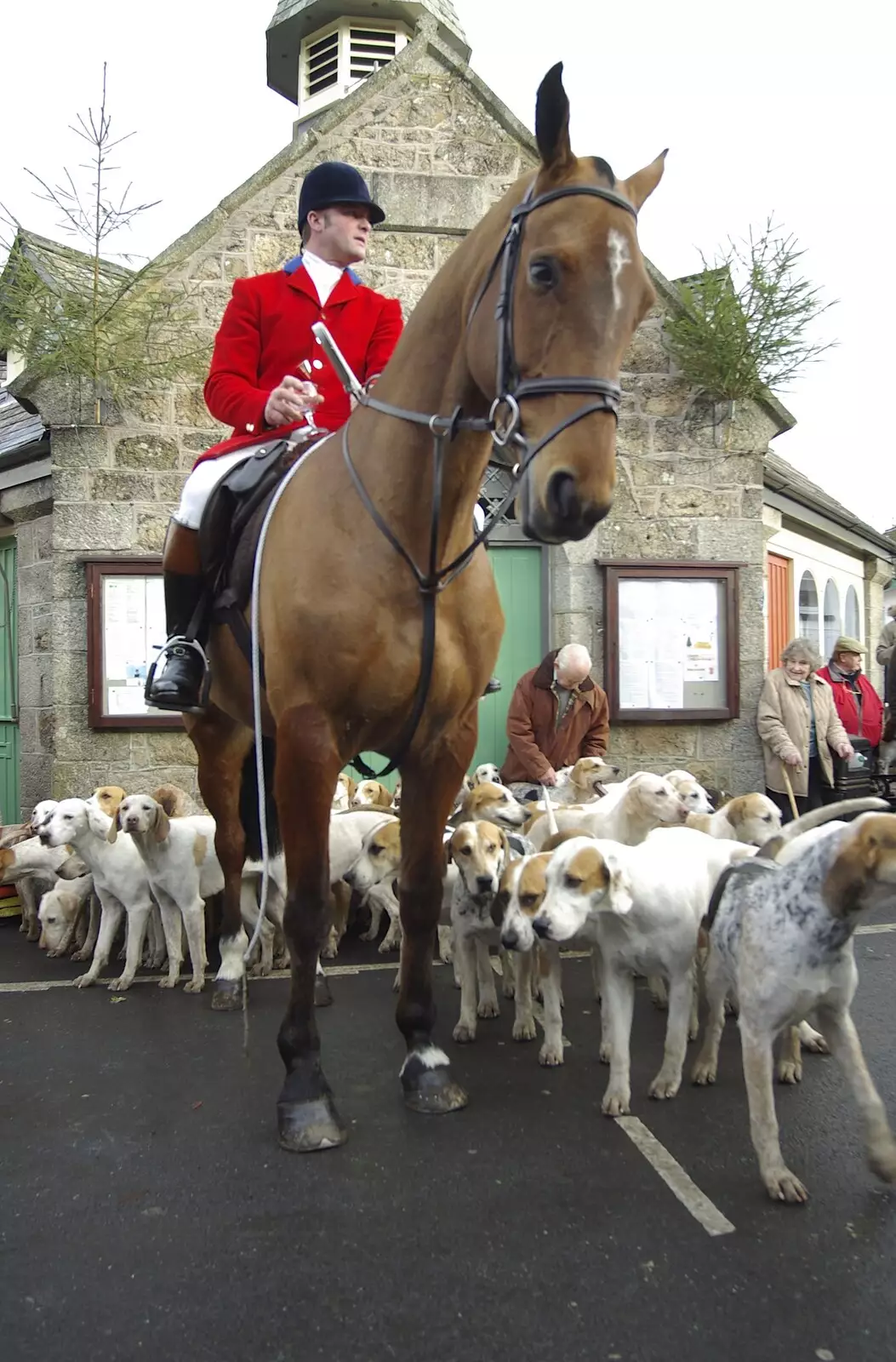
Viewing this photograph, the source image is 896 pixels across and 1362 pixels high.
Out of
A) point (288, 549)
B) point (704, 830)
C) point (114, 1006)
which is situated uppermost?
point (288, 549)

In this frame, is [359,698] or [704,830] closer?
[359,698]

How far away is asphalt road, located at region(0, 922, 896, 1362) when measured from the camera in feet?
7.34

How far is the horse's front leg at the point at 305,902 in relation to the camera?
314cm

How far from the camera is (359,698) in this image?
3.10 meters

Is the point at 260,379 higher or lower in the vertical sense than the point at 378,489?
higher

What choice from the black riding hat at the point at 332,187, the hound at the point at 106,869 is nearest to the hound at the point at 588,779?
the hound at the point at 106,869

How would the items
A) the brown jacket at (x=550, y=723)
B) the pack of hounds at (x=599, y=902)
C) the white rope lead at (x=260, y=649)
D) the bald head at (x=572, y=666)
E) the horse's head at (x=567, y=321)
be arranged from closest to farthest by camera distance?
the horse's head at (x=567, y=321)
the pack of hounds at (x=599, y=902)
the white rope lead at (x=260, y=649)
the bald head at (x=572, y=666)
the brown jacket at (x=550, y=723)

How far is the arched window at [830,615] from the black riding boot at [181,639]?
10.1 m

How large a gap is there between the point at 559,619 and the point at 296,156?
4.21 meters

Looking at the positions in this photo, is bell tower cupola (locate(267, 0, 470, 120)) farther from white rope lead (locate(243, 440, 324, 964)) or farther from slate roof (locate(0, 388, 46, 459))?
white rope lead (locate(243, 440, 324, 964))

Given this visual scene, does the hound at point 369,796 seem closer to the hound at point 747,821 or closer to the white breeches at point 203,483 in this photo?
the hound at point 747,821

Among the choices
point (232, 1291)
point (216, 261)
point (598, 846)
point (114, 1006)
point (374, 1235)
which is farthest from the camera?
point (216, 261)

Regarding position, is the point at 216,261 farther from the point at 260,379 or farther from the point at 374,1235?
the point at 374,1235

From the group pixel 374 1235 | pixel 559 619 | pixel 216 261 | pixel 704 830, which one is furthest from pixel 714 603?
pixel 374 1235
